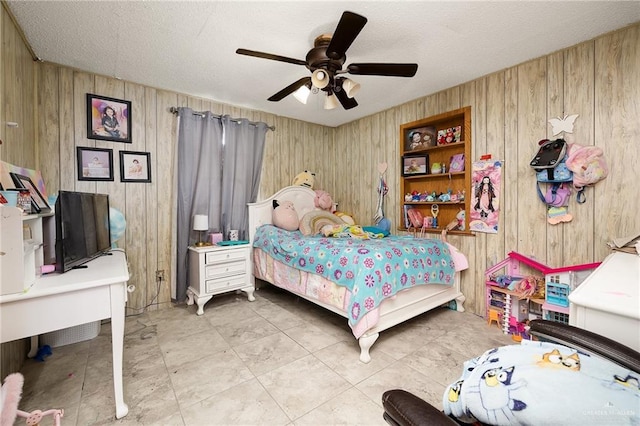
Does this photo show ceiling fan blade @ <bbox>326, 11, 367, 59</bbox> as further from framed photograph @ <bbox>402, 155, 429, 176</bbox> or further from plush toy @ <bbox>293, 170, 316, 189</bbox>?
plush toy @ <bbox>293, 170, 316, 189</bbox>

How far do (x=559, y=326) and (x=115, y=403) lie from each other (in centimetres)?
230

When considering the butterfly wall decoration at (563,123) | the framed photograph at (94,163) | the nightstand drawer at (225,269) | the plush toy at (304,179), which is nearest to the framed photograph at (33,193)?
the framed photograph at (94,163)

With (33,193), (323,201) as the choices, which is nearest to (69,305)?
(33,193)

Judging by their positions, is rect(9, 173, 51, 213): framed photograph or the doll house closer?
rect(9, 173, 51, 213): framed photograph

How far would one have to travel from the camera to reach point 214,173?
3.26m

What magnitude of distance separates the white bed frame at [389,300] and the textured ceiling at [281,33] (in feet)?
5.01

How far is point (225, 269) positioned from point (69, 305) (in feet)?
5.74

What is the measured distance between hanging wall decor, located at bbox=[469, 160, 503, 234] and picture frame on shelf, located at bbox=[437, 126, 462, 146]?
0.40 metres

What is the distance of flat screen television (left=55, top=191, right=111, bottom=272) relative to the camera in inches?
58.3

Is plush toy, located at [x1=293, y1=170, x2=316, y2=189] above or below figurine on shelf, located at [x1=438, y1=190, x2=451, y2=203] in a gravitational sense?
above

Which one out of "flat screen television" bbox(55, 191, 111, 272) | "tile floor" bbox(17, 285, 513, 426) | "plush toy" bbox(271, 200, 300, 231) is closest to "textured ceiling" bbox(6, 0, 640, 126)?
"flat screen television" bbox(55, 191, 111, 272)

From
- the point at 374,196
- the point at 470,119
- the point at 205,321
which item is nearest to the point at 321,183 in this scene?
the point at 374,196

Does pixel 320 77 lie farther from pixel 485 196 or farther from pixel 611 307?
pixel 485 196

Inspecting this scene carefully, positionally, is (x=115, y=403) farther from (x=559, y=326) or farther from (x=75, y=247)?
(x=559, y=326)
